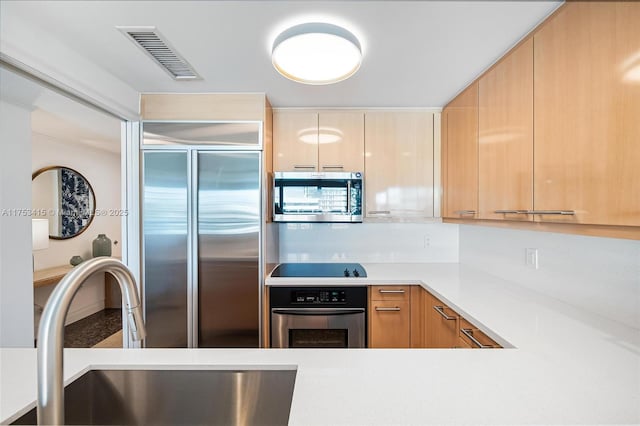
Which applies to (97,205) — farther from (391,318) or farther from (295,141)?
(391,318)

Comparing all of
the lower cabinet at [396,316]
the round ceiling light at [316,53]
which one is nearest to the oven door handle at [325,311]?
the lower cabinet at [396,316]

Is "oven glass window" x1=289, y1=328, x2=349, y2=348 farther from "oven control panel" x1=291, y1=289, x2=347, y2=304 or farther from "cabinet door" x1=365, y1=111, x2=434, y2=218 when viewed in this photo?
"cabinet door" x1=365, y1=111, x2=434, y2=218

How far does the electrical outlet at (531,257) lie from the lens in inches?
71.3

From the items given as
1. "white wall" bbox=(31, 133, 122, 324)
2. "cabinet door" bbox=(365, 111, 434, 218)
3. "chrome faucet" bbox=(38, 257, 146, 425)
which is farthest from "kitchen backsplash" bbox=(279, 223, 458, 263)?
"chrome faucet" bbox=(38, 257, 146, 425)

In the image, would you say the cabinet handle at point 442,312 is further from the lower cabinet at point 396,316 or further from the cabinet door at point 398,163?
the cabinet door at point 398,163

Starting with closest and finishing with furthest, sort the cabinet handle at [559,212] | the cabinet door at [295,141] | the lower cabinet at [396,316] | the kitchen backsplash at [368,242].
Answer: the cabinet handle at [559,212]
the lower cabinet at [396,316]
the cabinet door at [295,141]
the kitchen backsplash at [368,242]

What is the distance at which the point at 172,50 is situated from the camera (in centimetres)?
161

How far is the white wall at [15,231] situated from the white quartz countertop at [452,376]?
1.64ft

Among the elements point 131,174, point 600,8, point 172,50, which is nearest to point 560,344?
point 600,8

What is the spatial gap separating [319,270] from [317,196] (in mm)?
616

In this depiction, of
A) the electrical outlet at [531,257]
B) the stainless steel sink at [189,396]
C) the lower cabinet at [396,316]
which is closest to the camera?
the stainless steel sink at [189,396]

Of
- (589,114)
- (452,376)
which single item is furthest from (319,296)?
(589,114)

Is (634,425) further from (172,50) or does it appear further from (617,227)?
(172,50)

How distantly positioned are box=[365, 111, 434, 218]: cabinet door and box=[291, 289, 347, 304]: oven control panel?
0.72 metres
